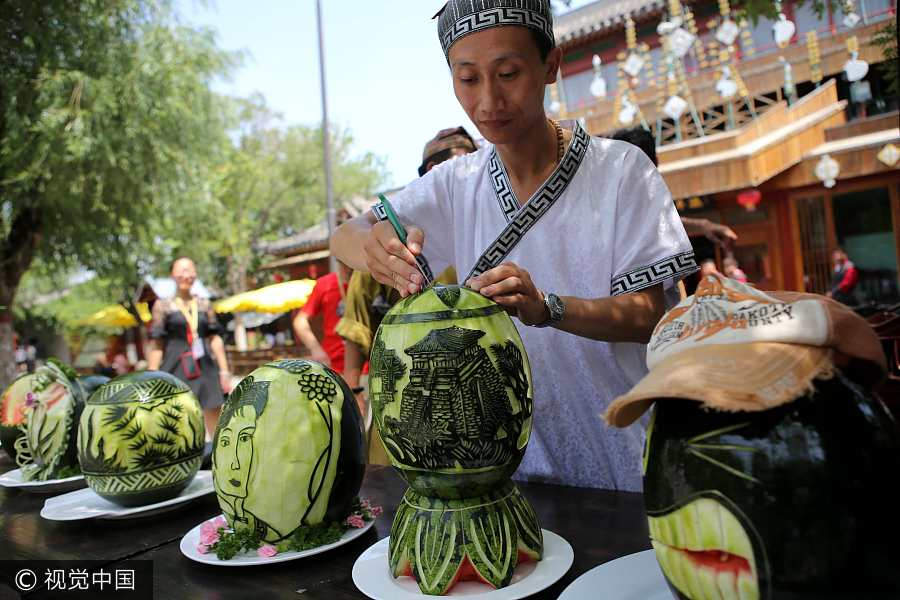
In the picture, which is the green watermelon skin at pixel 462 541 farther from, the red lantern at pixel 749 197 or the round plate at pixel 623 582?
the red lantern at pixel 749 197

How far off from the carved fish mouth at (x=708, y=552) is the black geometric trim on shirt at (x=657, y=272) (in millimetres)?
822

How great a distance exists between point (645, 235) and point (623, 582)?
0.85 m

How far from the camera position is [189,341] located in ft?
16.0

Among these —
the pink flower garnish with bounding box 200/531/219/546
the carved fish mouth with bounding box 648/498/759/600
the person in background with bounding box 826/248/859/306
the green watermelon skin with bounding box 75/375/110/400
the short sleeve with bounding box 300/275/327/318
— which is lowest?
the person in background with bounding box 826/248/859/306

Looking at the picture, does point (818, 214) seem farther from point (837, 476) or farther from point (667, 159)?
point (837, 476)

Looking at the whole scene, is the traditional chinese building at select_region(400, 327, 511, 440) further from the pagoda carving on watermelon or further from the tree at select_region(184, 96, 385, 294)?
the tree at select_region(184, 96, 385, 294)

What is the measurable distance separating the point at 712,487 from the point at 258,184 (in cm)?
2158

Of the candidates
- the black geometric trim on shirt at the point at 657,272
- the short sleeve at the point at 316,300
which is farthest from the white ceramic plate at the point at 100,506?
the short sleeve at the point at 316,300

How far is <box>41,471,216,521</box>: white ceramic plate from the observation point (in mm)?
1558

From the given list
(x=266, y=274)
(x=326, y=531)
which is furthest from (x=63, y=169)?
(x=266, y=274)

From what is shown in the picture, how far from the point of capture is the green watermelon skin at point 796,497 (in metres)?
0.67

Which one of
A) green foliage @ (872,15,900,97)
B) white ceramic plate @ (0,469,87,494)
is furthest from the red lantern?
white ceramic plate @ (0,469,87,494)

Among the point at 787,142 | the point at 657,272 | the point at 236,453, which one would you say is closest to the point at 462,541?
the point at 236,453

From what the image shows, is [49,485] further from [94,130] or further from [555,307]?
[94,130]
